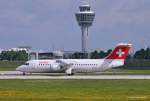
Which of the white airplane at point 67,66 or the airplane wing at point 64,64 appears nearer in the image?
the white airplane at point 67,66

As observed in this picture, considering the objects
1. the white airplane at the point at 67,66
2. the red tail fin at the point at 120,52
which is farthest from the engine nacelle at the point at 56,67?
the red tail fin at the point at 120,52

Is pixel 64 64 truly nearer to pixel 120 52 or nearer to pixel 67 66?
pixel 67 66

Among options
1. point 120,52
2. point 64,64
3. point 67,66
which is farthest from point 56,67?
point 120,52

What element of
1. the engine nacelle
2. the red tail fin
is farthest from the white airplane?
the red tail fin

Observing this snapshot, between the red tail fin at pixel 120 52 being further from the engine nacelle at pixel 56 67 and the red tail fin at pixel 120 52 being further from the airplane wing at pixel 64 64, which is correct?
the engine nacelle at pixel 56 67

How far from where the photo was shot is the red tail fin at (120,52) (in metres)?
96.8

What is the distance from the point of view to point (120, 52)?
321ft

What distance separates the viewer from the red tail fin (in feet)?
317

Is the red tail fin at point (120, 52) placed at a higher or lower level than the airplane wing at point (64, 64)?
higher

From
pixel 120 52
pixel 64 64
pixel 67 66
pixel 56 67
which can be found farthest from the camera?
pixel 120 52

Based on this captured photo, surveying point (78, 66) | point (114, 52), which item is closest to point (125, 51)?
point (114, 52)

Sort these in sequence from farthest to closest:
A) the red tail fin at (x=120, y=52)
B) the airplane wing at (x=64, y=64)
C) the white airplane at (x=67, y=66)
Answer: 1. the red tail fin at (x=120, y=52)
2. the airplane wing at (x=64, y=64)
3. the white airplane at (x=67, y=66)

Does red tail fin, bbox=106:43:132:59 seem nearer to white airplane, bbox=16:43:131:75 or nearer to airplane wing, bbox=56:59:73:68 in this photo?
white airplane, bbox=16:43:131:75

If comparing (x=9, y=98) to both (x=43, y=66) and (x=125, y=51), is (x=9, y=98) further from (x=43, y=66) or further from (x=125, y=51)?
(x=125, y=51)
